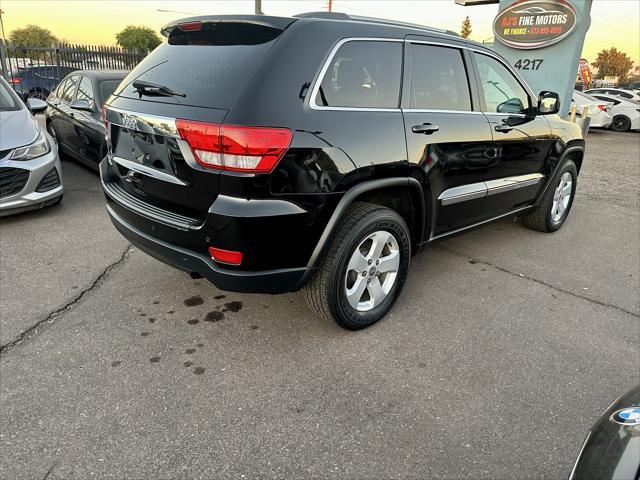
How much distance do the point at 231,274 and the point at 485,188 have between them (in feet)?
7.70

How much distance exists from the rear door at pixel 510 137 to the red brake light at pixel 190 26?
7.00ft

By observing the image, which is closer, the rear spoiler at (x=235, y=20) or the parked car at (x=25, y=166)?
the rear spoiler at (x=235, y=20)

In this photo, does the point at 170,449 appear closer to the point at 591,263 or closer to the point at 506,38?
the point at 591,263

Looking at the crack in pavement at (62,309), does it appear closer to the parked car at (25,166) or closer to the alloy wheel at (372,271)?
the parked car at (25,166)

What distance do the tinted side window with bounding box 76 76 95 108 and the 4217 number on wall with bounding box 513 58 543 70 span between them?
9276mm

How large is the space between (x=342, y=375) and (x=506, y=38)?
435 inches

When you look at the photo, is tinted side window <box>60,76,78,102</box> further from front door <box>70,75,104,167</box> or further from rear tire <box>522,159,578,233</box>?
rear tire <box>522,159,578,233</box>

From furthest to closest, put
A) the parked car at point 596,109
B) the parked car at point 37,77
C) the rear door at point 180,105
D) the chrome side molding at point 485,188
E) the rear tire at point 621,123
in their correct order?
the rear tire at point 621,123, the parked car at point 596,109, the parked car at point 37,77, the chrome side molding at point 485,188, the rear door at point 180,105

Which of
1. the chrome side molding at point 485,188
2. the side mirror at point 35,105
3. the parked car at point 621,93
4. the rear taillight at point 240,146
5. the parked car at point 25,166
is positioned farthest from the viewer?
the parked car at point 621,93

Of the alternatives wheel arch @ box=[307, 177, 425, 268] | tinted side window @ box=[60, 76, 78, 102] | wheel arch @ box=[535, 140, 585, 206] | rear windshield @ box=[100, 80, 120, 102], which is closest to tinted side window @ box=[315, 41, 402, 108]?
wheel arch @ box=[307, 177, 425, 268]

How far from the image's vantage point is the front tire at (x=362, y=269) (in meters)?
2.84

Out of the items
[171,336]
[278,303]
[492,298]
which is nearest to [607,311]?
[492,298]

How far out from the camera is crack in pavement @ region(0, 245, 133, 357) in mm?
2925

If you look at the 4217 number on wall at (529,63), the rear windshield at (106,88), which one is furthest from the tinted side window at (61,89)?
the 4217 number on wall at (529,63)
